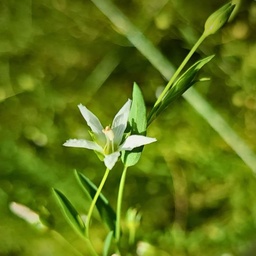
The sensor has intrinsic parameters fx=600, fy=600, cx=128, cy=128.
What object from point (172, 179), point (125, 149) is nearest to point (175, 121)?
point (172, 179)

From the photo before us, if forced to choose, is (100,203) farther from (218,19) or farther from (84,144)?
(218,19)

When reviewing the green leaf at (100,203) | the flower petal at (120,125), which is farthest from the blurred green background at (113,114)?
the flower petal at (120,125)

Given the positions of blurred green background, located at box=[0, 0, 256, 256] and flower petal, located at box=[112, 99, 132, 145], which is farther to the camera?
blurred green background, located at box=[0, 0, 256, 256]

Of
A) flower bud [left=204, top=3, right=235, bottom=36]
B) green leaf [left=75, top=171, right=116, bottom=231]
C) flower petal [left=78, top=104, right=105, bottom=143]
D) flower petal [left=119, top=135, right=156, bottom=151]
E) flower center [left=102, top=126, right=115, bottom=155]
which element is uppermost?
flower bud [left=204, top=3, right=235, bottom=36]

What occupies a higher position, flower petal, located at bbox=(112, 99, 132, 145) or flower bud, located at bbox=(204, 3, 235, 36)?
flower bud, located at bbox=(204, 3, 235, 36)

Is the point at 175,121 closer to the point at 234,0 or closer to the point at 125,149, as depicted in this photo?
the point at 234,0

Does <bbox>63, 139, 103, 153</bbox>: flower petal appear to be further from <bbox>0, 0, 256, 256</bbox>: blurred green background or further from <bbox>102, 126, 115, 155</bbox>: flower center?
<bbox>0, 0, 256, 256</bbox>: blurred green background

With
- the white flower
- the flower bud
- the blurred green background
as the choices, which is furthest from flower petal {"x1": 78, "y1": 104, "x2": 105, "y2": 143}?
the blurred green background
